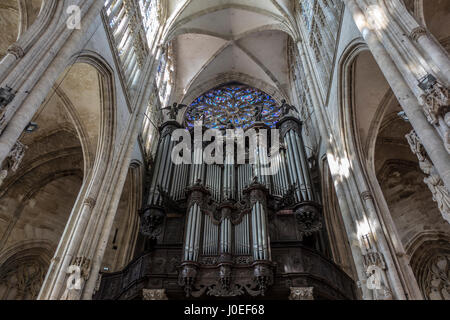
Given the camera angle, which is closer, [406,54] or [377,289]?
[406,54]

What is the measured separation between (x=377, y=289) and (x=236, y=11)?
1432 centimetres

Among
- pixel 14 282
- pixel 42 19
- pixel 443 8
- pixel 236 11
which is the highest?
pixel 236 11

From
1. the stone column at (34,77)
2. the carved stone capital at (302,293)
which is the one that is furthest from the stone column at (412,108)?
the stone column at (34,77)

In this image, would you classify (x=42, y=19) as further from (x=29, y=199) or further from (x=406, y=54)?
(x=29, y=199)

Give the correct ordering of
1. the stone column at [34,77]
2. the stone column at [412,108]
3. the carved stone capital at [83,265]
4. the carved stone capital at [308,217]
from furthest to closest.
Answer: the carved stone capital at [308,217] < the carved stone capital at [83,265] < the stone column at [34,77] < the stone column at [412,108]

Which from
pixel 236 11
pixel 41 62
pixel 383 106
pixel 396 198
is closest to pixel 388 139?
pixel 396 198

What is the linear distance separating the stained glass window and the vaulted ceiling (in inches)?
15.3

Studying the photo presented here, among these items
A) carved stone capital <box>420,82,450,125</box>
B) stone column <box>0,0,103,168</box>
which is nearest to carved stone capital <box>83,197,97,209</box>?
stone column <box>0,0,103,168</box>

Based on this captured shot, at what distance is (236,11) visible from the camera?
1716 cm

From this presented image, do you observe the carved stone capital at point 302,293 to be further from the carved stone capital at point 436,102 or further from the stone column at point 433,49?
the stone column at point 433,49

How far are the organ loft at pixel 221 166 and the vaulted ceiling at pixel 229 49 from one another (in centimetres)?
53

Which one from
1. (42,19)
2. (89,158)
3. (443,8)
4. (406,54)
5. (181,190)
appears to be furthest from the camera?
(181,190)

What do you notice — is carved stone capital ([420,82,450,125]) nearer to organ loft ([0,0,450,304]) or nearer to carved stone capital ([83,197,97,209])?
organ loft ([0,0,450,304])

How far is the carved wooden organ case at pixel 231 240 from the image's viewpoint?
8297 millimetres
